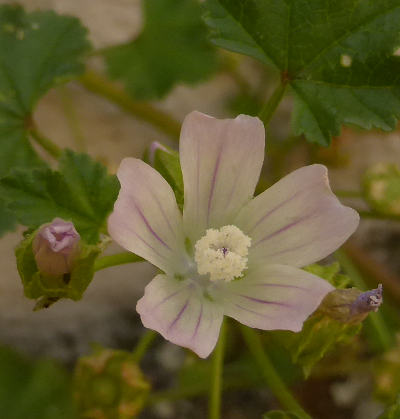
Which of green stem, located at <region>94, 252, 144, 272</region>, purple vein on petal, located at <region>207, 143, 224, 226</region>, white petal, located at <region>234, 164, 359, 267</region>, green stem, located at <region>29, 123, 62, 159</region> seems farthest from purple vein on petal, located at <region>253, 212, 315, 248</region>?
green stem, located at <region>29, 123, 62, 159</region>

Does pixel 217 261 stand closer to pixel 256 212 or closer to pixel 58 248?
pixel 256 212

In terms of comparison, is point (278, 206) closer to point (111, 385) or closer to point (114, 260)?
point (114, 260)

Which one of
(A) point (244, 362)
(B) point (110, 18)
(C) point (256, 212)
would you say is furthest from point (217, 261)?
(B) point (110, 18)

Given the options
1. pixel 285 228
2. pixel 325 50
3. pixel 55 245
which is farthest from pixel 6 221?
pixel 325 50

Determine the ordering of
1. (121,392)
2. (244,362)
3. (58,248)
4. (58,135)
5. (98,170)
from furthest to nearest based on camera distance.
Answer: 1. (58,135)
2. (244,362)
3. (121,392)
4. (98,170)
5. (58,248)

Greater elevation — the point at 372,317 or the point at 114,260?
the point at 114,260
